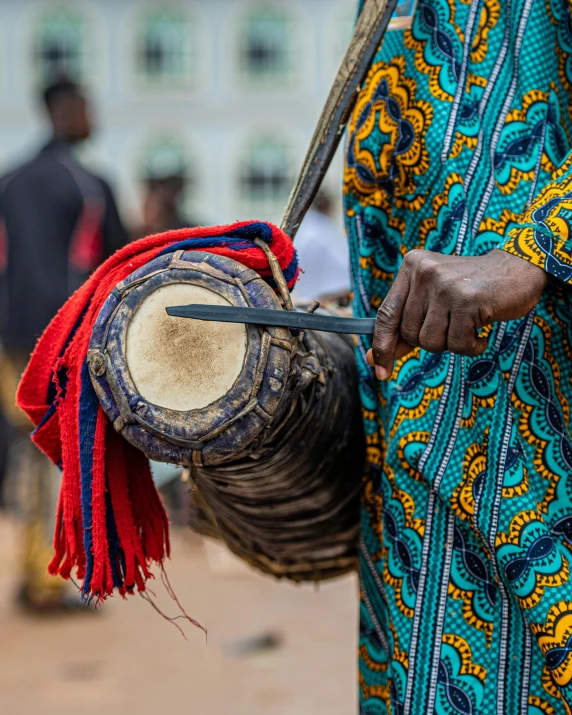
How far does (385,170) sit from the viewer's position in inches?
64.6

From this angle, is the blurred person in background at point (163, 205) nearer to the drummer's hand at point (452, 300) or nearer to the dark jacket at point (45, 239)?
the dark jacket at point (45, 239)

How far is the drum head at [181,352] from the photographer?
1342mm

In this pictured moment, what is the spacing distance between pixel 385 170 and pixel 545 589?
2.22 ft

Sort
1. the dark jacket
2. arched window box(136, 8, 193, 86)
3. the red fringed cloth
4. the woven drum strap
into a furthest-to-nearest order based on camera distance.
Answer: arched window box(136, 8, 193, 86) → the dark jacket → the woven drum strap → the red fringed cloth

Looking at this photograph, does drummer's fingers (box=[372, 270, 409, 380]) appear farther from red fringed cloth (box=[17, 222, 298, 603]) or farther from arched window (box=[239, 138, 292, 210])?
arched window (box=[239, 138, 292, 210])

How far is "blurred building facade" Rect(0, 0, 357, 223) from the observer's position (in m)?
22.0

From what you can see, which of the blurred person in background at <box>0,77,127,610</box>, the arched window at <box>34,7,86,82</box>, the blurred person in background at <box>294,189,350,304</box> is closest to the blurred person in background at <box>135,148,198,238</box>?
the blurred person in background at <box>0,77,127,610</box>

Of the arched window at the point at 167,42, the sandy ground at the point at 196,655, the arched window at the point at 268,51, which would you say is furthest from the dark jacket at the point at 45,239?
the arched window at the point at 167,42

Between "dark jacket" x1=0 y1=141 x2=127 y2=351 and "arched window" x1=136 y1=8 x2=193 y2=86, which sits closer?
"dark jacket" x1=0 y1=141 x2=127 y2=351

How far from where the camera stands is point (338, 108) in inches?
63.2

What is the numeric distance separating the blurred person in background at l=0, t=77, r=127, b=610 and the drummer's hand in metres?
3.43

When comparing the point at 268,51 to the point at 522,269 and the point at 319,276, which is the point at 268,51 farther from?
the point at 522,269

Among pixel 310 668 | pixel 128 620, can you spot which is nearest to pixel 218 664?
pixel 310 668

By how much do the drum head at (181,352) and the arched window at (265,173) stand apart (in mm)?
20845
